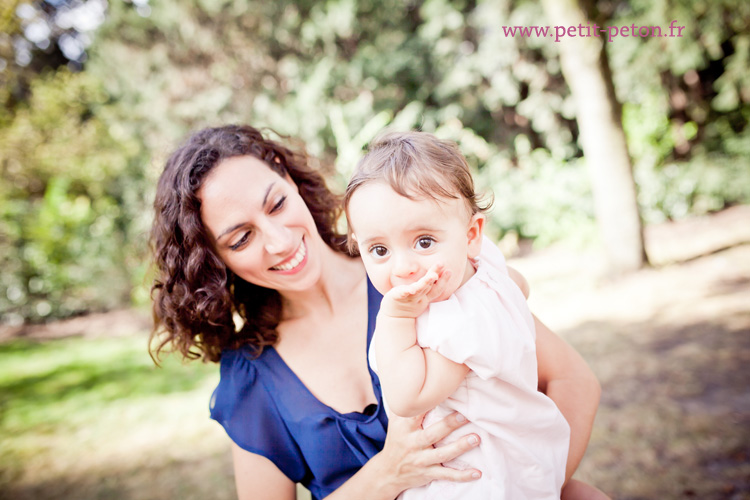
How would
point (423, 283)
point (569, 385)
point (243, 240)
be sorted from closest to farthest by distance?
point (423, 283) < point (569, 385) < point (243, 240)

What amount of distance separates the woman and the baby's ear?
A: 508 mm

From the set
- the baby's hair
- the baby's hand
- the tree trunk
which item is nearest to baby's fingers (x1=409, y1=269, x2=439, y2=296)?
the baby's hand

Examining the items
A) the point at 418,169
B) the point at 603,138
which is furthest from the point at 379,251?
the point at 603,138

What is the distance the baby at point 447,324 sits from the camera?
118 centimetres

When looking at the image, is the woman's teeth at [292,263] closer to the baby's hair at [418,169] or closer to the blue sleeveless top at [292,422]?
the blue sleeveless top at [292,422]

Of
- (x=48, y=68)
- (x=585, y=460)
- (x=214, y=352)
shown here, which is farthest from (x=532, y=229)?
(x=48, y=68)

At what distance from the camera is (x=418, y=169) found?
1223mm

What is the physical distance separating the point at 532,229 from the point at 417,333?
8.18 metres

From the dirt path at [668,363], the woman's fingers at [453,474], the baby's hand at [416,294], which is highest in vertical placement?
the baby's hand at [416,294]

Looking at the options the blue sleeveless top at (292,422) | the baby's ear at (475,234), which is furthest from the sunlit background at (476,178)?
the baby's ear at (475,234)

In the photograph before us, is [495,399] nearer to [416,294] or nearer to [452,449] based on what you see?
[452,449]

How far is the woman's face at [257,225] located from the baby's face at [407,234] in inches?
21.0

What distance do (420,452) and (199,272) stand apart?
41.7 inches

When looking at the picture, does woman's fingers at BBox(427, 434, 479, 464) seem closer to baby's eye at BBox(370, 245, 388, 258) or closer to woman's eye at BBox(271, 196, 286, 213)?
baby's eye at BBox(370, 245, 388, 258)
